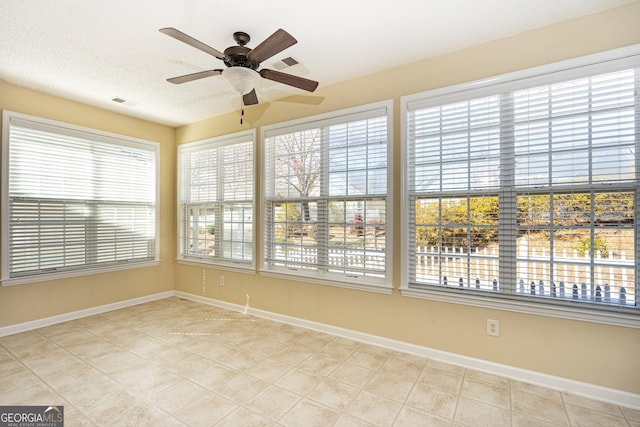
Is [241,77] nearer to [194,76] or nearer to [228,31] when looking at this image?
[194,76]

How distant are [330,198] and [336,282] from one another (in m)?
0.92

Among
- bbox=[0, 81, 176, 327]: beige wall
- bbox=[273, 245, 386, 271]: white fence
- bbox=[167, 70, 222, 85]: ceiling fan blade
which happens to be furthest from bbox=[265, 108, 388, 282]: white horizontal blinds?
bbox=[0, 81, 176, 327]: beige wall

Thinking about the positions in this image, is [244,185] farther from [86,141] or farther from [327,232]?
[86,141]

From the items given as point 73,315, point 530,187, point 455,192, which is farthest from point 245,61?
point 73,315

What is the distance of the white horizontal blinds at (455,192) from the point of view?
2564mm

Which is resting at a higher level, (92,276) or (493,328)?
(92,276)

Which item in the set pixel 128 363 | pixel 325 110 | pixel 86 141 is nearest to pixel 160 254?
pixel 86 141

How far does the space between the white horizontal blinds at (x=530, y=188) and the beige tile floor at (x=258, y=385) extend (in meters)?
0.76

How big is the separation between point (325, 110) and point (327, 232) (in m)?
1.37

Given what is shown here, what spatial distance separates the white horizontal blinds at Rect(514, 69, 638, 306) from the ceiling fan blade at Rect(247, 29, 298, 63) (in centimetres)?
189

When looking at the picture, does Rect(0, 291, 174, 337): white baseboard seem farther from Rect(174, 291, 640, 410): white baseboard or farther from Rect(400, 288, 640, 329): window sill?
Rect(400, 288, 640, 329): window sill

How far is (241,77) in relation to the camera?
7.16 ft
